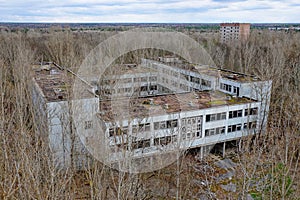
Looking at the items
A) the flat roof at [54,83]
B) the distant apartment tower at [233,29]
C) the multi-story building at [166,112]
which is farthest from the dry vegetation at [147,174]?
the distant apartment tower at [233,29]

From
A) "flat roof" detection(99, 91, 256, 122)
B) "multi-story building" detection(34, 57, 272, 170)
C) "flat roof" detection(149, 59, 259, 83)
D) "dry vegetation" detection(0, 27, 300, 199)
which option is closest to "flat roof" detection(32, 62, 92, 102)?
"multi-story building" detection(34, 57, 272, 170)

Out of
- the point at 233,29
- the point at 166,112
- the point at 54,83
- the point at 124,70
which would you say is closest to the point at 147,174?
the point at 166,112

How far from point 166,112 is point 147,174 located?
359 cm

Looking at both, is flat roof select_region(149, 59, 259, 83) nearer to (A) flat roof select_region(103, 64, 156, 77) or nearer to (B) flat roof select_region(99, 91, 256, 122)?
(B) flat roof select_region(99, 91, 256, 122)

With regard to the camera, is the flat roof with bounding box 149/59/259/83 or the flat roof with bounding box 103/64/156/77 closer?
the flat roof with bounding box 149/59/259/83

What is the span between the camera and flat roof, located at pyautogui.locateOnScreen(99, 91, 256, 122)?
15.5 meters

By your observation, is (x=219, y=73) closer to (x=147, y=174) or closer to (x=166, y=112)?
(x=166, y=112)

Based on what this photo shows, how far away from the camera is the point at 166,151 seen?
41.4ft

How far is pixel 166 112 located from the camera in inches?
626

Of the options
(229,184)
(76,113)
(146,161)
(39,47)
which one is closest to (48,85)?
(76,113)

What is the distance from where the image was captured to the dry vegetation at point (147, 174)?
6.73m

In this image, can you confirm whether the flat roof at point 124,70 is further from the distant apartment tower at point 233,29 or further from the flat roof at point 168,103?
the distant apartment tower at point 233,29

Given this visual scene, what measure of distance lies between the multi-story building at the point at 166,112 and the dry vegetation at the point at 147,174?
3.27ft

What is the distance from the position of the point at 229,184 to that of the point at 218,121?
3.96 m
